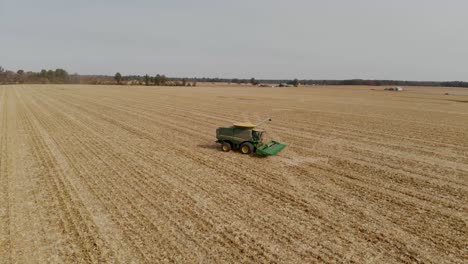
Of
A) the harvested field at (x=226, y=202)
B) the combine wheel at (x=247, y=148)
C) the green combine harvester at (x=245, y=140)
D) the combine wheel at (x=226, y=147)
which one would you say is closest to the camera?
the harvested field at (x=226, y=202)

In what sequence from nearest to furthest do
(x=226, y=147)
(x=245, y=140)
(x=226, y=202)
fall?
(x=226, y=202), (x=245, y=140), (x=226, y=147)

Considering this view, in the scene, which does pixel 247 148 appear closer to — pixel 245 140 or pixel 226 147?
pixel 245 140

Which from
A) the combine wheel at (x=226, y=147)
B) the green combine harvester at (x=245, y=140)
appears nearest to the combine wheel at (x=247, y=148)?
the green combine harvester at (x=245, y=140)

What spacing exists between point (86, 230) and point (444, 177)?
1157 cm

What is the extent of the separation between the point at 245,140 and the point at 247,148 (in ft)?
1.17

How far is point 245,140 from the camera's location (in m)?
12.9

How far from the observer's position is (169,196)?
336 inches

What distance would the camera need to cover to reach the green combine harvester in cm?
1265

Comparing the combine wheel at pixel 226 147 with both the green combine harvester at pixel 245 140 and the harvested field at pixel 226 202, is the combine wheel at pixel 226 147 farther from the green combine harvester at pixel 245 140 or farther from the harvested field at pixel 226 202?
the harvested field at pixel 226 202

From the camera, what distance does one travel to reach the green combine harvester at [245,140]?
12648 mm

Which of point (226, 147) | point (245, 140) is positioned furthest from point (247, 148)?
point (226, 147)

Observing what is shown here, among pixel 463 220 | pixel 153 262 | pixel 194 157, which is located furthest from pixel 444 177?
pixel 153 262

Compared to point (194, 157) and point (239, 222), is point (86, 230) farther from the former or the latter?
point (194, 157)

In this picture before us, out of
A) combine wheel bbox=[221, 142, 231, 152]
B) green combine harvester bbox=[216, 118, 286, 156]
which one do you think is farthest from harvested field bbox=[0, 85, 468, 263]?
green combine harvester bbox=[216, 118, 286, 156]
